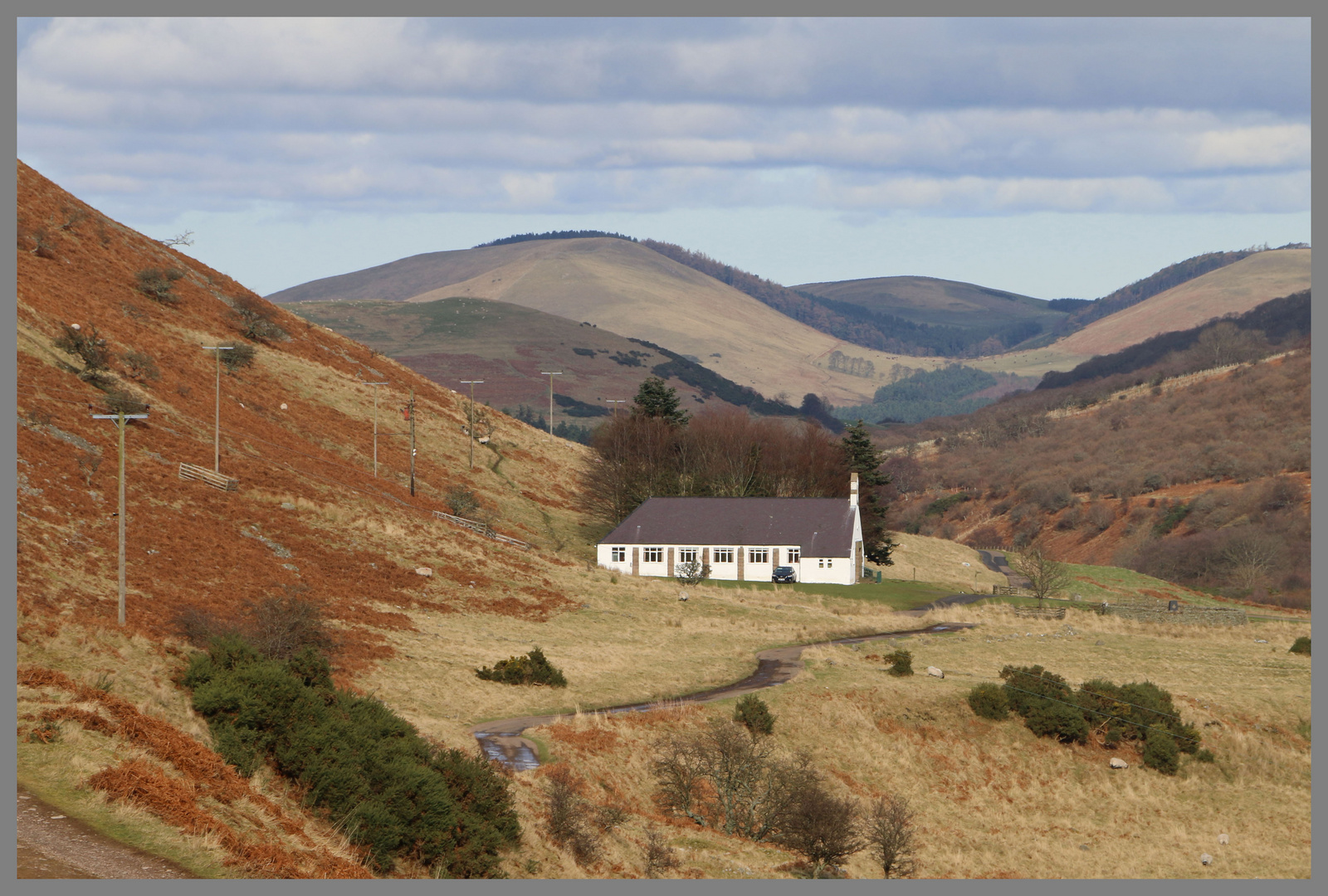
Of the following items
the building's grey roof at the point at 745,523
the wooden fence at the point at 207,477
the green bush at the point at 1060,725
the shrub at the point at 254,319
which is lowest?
the green bush at the point at 1060,725

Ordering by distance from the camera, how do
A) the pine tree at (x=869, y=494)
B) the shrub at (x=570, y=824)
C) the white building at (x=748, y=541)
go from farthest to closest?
the pine tree at (x=869, y=494) < the white building at (x=748, y=541) < the shrub at (x=570, y=824)

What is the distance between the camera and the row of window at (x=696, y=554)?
3445 inches

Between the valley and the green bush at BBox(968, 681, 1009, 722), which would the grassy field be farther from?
the green bush at BBox(968, 681, 1009, 722)

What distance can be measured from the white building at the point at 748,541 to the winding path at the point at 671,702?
17.2 m

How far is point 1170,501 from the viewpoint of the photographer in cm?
16138

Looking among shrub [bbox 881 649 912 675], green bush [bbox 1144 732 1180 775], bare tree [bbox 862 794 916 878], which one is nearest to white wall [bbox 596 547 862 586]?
shrub [bbox 881 649 912 675]

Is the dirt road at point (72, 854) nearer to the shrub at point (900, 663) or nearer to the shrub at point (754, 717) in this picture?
the shrub at point (754, 717)

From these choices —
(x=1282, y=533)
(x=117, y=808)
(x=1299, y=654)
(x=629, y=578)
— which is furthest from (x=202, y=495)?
(x=1282, y=533)

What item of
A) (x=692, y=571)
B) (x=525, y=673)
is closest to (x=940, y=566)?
(x=692, y=571)

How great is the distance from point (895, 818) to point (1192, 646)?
4469cm

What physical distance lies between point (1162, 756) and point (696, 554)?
4614cm

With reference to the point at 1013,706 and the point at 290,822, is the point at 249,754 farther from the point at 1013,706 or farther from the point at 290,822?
the point at 1013,706

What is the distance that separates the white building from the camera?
286 feet

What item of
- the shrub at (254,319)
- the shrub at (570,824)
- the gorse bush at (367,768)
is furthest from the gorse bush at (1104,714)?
the shrub at (254,319)
